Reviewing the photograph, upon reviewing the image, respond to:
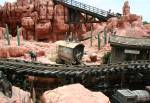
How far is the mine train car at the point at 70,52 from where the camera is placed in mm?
28594

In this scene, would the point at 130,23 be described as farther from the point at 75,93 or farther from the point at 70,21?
the point at 75,93

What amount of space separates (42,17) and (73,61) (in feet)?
61.1

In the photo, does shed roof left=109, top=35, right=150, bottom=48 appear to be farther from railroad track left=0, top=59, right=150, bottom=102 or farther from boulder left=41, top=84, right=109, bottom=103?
boulder left=41, top=84, right=109, bottom=103

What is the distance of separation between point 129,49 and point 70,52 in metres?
5.49

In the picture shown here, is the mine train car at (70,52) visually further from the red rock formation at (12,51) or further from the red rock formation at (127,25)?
the red rock formation at (127,25)

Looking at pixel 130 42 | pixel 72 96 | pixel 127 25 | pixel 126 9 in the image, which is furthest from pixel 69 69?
pixel 126 9

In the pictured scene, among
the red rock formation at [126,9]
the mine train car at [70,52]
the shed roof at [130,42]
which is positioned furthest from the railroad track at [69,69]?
the red rock formation at [126,9]

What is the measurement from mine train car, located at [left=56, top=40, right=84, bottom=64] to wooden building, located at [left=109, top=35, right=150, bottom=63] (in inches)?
125

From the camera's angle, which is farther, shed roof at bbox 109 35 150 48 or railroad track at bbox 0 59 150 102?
shed roof at bbox 109 35 150 48

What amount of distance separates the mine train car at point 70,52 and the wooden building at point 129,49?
3.17 meters

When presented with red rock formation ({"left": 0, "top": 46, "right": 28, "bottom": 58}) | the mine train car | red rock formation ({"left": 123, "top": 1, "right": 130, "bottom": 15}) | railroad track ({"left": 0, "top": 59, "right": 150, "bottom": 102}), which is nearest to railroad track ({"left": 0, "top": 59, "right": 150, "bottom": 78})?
railroad track ({"left": 0, "top": 59, "right": 150, "bottom": 102})

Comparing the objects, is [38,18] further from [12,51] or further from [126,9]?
[12,51]

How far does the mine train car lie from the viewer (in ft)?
93.8

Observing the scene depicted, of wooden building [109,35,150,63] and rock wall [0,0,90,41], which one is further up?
rock wall [0,0,90,41]
